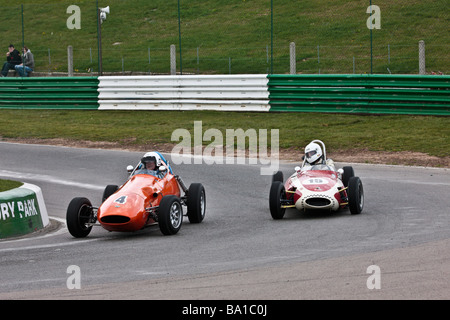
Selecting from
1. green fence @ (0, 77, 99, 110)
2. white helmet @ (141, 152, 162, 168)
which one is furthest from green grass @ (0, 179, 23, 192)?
green fence @ (0, 77, 99, 110)

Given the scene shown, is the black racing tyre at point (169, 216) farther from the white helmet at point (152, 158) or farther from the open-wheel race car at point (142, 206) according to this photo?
the white helmet at point (152, 158)

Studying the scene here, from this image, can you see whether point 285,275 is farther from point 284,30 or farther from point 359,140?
point 284,30

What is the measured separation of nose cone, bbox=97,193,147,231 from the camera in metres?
10.9

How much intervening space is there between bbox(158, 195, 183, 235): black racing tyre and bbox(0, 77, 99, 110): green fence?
15.1 m

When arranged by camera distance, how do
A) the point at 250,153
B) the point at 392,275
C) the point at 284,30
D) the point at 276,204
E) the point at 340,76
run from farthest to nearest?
1. the point at 284,30
2. the point at 340,76
3. the point at 250,153
4. the point at 276,204
5. the point at 392,275

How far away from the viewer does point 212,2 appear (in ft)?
129

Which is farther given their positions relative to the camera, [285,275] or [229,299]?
[285,275]

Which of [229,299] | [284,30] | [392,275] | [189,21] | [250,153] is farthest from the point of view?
[189,21]

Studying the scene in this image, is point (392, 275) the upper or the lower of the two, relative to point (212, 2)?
lower

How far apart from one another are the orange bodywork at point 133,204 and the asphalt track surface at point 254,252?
0.23m

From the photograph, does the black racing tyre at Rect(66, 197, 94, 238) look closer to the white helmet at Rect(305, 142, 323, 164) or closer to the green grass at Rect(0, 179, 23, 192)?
the green grass at Rect(0, 179, 23, 192)
